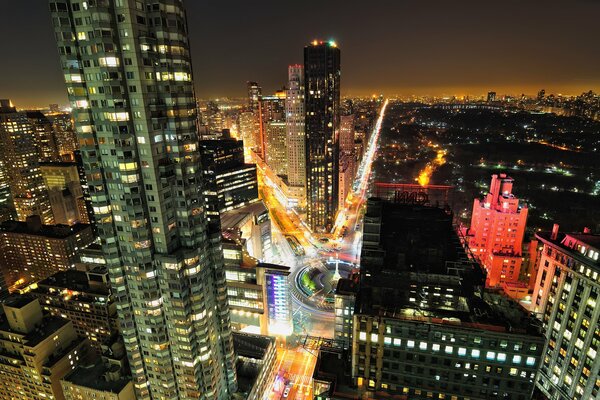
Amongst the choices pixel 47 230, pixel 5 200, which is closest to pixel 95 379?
pixel 47 230

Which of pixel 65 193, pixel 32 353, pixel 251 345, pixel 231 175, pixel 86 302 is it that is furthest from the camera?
pixel 231 175

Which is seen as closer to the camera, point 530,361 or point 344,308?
point 530,361

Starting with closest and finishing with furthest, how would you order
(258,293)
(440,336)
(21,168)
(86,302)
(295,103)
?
(440,336), (86,302), (258,293), (295,103), (21,168)

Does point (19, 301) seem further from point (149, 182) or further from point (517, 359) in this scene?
point (517, 359)

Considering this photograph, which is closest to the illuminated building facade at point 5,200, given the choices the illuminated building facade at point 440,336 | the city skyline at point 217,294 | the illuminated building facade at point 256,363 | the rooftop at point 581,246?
the city skyline at point 217,294

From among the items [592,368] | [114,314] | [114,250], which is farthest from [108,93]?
[592,368]

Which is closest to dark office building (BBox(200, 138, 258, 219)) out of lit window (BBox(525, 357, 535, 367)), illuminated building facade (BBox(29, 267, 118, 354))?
illuminated building facade (BBox(29, 267, 118, 354))

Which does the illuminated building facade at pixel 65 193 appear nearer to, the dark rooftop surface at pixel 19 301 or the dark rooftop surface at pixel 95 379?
the dark rooftop surface at pixel 19 301
